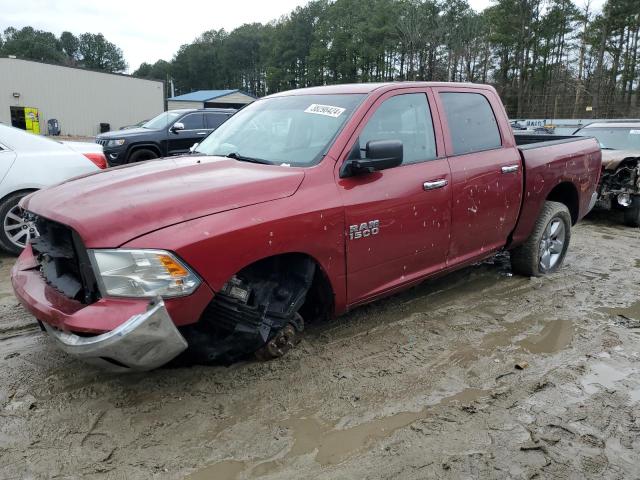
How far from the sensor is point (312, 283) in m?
3.15

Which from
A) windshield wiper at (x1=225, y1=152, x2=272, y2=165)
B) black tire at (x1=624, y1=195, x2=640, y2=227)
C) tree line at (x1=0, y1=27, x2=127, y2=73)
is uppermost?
tree line at (x1=0, y1=27, x2=127, y2=73)

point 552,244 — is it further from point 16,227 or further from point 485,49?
point 485,49

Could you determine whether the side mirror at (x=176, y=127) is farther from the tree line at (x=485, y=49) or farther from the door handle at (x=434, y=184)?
the tree line at (x=485, y=49)

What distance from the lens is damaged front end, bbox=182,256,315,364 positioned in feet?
8.99

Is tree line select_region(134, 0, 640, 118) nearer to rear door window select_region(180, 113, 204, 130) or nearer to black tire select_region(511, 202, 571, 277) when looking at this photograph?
rear door window select_region(180, 113, 204, 130)

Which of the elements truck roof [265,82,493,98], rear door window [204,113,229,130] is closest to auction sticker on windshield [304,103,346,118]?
truck roof [265,82,493,98]

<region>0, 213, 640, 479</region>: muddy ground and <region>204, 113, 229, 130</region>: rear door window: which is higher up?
<region>204, 113, 229, 130</region>: rear door window

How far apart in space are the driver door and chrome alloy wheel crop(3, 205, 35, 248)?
3733mm

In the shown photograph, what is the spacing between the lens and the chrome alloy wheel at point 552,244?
5078 millimetres

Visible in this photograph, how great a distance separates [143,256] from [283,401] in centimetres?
115

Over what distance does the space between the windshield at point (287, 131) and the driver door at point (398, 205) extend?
0.23 metres

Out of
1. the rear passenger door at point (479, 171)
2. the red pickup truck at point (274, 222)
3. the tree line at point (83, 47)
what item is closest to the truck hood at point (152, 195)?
the red pickup truck at point (274, 222)

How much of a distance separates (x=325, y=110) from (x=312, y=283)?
124 centimetres

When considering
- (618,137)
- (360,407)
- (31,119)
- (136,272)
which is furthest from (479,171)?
(31,119)
